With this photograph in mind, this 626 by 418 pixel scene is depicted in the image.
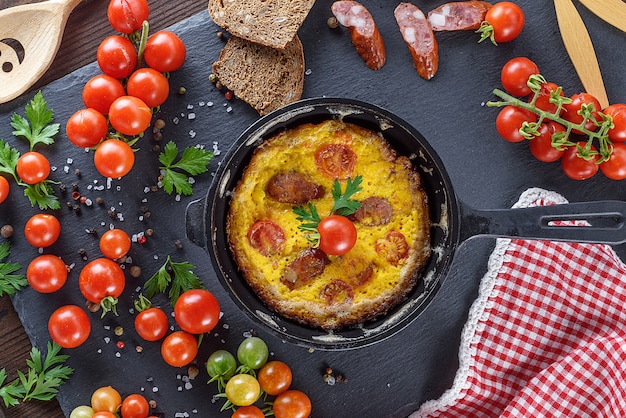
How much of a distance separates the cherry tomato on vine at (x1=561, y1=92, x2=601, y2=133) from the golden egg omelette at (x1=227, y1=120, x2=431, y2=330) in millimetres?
853

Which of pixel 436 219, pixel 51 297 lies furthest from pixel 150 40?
pixel 436 219

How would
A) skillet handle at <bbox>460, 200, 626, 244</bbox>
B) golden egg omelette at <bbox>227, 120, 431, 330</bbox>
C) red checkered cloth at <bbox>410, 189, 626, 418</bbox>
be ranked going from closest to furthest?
skillet handle at <bbox>460, 200, 626, 244</bbox>
golden egg omelette at <bbox>227, 120, 431, 330</bbox>
red checkered cloth at <bbox>410, 189, 626, 418</bbox>

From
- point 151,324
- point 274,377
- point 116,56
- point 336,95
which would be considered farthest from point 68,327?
point 336,95

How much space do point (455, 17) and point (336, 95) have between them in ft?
2.23

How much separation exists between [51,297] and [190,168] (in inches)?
36.4

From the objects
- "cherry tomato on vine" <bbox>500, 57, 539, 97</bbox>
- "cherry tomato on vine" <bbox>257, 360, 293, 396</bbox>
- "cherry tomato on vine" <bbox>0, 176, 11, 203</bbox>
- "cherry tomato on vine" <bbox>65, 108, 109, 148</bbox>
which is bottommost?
"cherry tomato on vine" <bbox>257, 360, 293, 396</bbox>

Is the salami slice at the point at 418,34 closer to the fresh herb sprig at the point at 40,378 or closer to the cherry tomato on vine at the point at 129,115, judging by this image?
the cherry tomato on vine at the point at 129,115

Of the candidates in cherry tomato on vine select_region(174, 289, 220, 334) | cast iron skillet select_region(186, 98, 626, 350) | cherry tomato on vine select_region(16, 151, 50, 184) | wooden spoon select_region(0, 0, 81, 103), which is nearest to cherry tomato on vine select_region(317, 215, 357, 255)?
cast iron skillet select_region(186, 98, 626, 350)

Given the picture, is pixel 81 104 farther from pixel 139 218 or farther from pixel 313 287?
pixel 313 287

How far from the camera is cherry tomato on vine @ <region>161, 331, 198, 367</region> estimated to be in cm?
317

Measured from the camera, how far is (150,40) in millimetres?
3232

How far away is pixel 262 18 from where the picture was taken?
3.27 m

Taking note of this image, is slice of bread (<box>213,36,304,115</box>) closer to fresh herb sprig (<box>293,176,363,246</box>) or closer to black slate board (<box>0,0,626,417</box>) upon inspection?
black slate board (<box>0,0,626,417</box>)

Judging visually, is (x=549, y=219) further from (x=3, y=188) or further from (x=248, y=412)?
(x=3, y=188)
